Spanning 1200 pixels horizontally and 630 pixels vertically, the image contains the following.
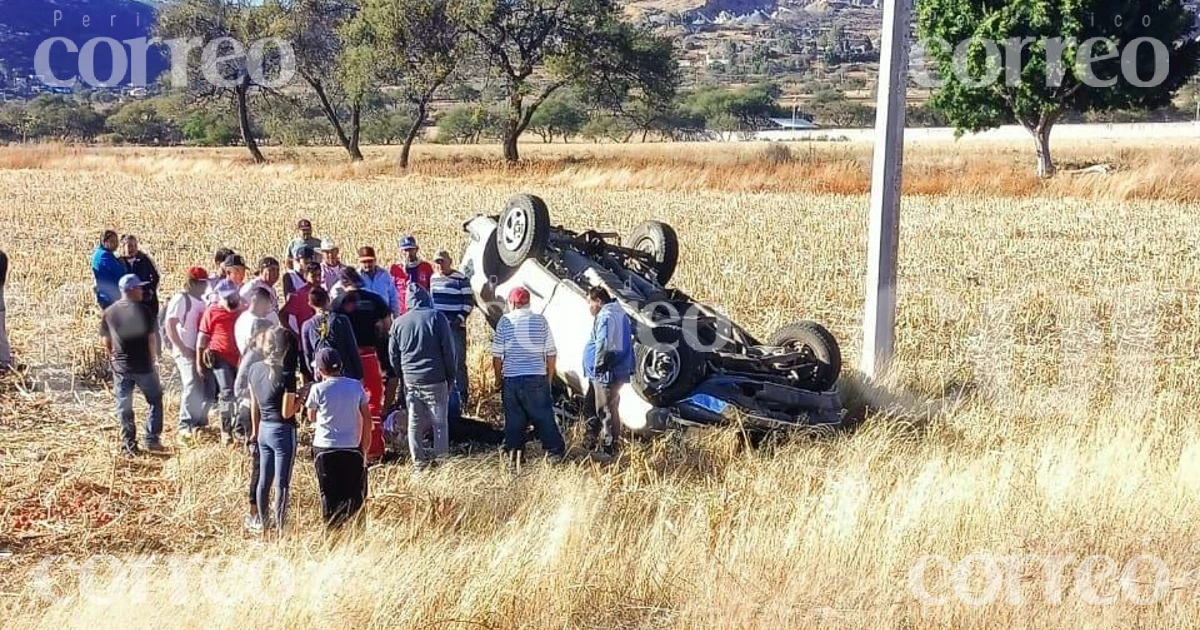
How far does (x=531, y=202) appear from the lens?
927 centimetres

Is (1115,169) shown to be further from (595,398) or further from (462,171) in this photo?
(595,398)

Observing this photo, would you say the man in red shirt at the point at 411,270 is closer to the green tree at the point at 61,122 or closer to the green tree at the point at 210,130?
the green tree at the point at 210,130

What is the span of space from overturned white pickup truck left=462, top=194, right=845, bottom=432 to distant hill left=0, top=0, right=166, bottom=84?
7753 centimetres

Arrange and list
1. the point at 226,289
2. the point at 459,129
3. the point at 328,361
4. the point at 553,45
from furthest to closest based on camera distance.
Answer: the point at 459,129
the point at 553,45
the point at 226,289
the point at 328,361

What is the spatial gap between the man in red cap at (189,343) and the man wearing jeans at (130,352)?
38cm

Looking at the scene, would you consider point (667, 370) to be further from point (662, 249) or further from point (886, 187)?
point (662, 249)

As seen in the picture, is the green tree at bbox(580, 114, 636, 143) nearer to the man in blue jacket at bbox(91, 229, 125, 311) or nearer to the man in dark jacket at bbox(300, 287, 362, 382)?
the man in blue jacket at bbox(91, 229, 125, 311)

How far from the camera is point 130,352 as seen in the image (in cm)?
765

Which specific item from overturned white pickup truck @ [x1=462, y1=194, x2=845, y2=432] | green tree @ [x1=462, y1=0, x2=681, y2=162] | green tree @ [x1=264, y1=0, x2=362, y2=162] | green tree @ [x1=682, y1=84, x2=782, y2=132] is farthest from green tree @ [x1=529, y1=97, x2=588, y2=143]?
overturned white pickup truck @ [x1=462, y1=194, x2=845, y2=432]

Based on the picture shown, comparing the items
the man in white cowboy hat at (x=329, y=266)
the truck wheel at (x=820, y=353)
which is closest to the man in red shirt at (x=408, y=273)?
the man in white cowboy hat at (x=329, y=266)

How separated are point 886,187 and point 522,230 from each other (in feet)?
9.57

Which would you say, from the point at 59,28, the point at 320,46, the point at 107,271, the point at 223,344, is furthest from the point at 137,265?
the point at 59,28

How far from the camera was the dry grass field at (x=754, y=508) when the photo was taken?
15.8ft

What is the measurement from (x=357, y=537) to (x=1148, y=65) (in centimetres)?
3119
